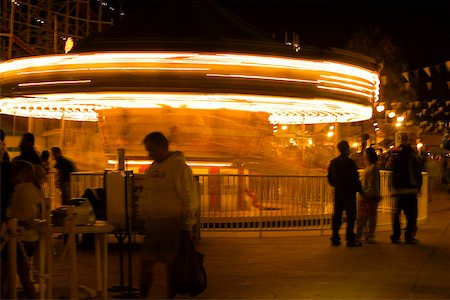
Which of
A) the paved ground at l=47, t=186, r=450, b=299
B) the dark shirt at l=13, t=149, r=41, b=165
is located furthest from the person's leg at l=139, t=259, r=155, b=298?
the dark shirt at l=13, t=149, r=41, b=165

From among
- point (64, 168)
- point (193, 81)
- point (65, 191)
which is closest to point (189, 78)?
point (193, 81)

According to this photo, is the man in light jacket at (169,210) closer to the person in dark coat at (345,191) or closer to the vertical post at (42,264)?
the vertical post at (42,264)

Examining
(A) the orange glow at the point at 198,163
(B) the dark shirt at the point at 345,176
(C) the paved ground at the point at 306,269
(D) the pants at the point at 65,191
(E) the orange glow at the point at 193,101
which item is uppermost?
(E) the orange glow at the point at 193,101

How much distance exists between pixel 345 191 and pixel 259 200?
1.86m

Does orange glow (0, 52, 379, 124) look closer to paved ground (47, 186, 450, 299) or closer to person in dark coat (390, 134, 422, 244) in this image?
person in dark coat (390, 134, 422, 244)

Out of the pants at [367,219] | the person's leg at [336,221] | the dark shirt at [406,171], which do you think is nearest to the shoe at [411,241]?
the pants at [367,219]

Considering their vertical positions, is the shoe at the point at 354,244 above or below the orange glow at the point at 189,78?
below

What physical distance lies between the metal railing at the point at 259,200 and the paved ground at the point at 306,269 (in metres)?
0.26

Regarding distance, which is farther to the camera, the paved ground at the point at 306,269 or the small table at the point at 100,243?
the paved ground at the point at 306,269

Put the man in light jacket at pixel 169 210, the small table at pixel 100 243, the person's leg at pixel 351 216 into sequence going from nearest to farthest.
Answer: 1. the man in light jacket at pixel 169 210
2. the small table at pixel 100 243
3. the person's leg at pixel 351 216

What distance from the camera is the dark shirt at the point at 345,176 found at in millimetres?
11141

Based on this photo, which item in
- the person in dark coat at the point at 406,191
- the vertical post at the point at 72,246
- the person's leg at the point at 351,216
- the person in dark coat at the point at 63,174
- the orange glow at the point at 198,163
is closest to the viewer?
the vertical post at the point at 72,246

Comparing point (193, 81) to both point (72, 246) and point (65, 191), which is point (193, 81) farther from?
point (72, 246)

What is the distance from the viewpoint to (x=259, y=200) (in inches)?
489
